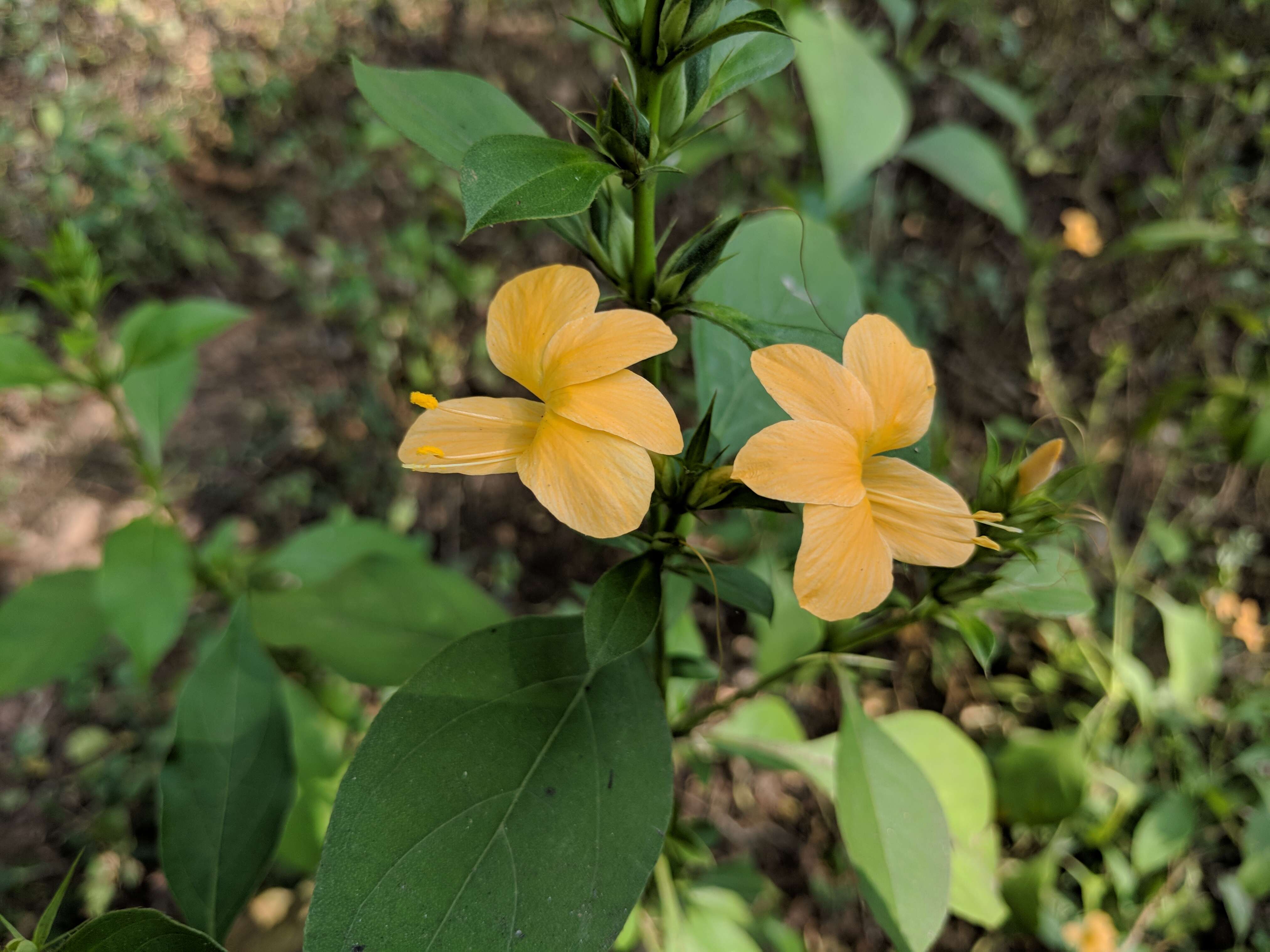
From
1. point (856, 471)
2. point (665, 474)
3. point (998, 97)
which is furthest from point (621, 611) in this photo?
Result: point (998, 97)

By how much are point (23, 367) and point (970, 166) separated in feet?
7.92

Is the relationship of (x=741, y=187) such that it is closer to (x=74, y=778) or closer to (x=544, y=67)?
(x=544, y=67)

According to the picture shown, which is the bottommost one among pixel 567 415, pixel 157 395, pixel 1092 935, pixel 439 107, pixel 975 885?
pixel 1092 935

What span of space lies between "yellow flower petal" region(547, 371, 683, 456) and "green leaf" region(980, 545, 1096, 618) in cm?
48

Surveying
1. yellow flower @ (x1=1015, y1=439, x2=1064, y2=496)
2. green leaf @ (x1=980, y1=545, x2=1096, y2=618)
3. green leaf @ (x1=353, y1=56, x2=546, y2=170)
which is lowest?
green leaf @ (x1=980, y1=545, x2=1096, y2=618)

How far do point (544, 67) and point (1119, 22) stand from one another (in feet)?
7.45

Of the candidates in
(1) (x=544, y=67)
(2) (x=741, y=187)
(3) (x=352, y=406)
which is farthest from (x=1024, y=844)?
(1) (x=544, y=67)

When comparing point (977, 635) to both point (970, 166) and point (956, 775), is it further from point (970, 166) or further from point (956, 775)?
point (970, 166)

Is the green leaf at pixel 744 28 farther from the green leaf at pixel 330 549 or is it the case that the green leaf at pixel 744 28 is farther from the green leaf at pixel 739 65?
the green leaf at pixel 330 549

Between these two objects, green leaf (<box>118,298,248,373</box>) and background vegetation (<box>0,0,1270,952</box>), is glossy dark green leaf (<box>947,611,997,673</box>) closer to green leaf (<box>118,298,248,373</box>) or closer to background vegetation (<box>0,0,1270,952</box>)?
background vegetation (<box>0,0,1270,952</box>)

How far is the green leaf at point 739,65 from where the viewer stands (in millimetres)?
679

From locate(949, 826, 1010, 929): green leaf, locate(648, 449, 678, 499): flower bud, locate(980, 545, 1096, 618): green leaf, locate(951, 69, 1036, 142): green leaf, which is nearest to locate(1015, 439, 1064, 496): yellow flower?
locate(980, 545, 1096, 618): green leaf

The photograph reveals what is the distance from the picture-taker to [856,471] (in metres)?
0.68

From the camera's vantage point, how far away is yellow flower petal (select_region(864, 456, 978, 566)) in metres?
0.68
